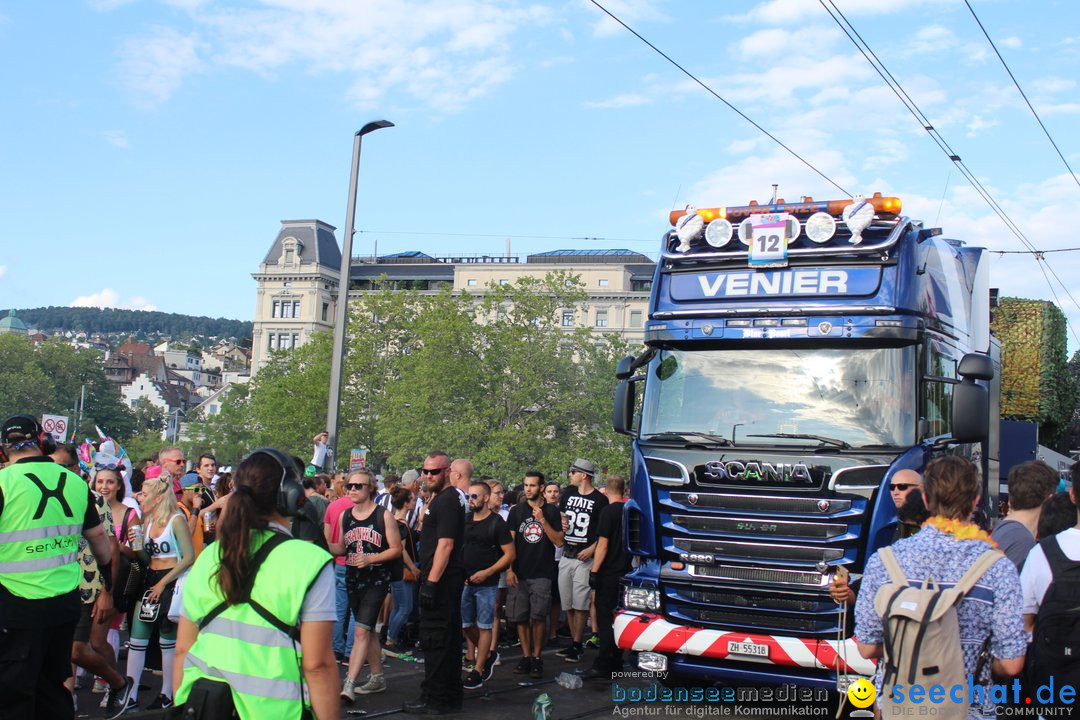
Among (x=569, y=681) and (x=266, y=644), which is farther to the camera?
(x=569, y=681)

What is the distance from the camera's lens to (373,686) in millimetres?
9578

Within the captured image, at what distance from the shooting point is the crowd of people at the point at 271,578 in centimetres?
377

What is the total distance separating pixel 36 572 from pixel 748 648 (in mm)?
4857

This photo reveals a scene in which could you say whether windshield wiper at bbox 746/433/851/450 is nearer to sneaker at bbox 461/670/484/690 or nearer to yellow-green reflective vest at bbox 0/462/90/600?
sneaker at bbox 461/670/484/690

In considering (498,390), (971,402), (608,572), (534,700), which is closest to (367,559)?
(534,700)

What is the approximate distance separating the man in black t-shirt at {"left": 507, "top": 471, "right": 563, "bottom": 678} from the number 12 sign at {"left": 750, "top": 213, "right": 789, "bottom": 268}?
3.76 m

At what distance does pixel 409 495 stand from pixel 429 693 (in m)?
3.78

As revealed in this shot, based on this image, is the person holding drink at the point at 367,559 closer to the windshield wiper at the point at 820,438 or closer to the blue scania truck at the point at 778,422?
the blue scania truck at the point at 778,422

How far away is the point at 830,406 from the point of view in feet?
27.5

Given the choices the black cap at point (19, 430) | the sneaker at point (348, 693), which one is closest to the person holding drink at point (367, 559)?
the sneaker at point (348, 693)

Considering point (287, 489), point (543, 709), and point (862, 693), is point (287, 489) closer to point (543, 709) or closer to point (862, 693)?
point (543, 709)

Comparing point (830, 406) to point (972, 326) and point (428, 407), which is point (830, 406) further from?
point (428, 407)

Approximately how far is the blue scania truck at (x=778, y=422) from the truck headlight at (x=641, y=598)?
0.01m

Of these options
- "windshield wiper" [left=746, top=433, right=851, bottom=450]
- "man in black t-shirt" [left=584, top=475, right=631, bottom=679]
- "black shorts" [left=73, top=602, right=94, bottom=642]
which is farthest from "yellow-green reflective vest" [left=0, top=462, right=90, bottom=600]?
"man in black t-shirt" [left=584, top=475, right=631, bottom=679]
